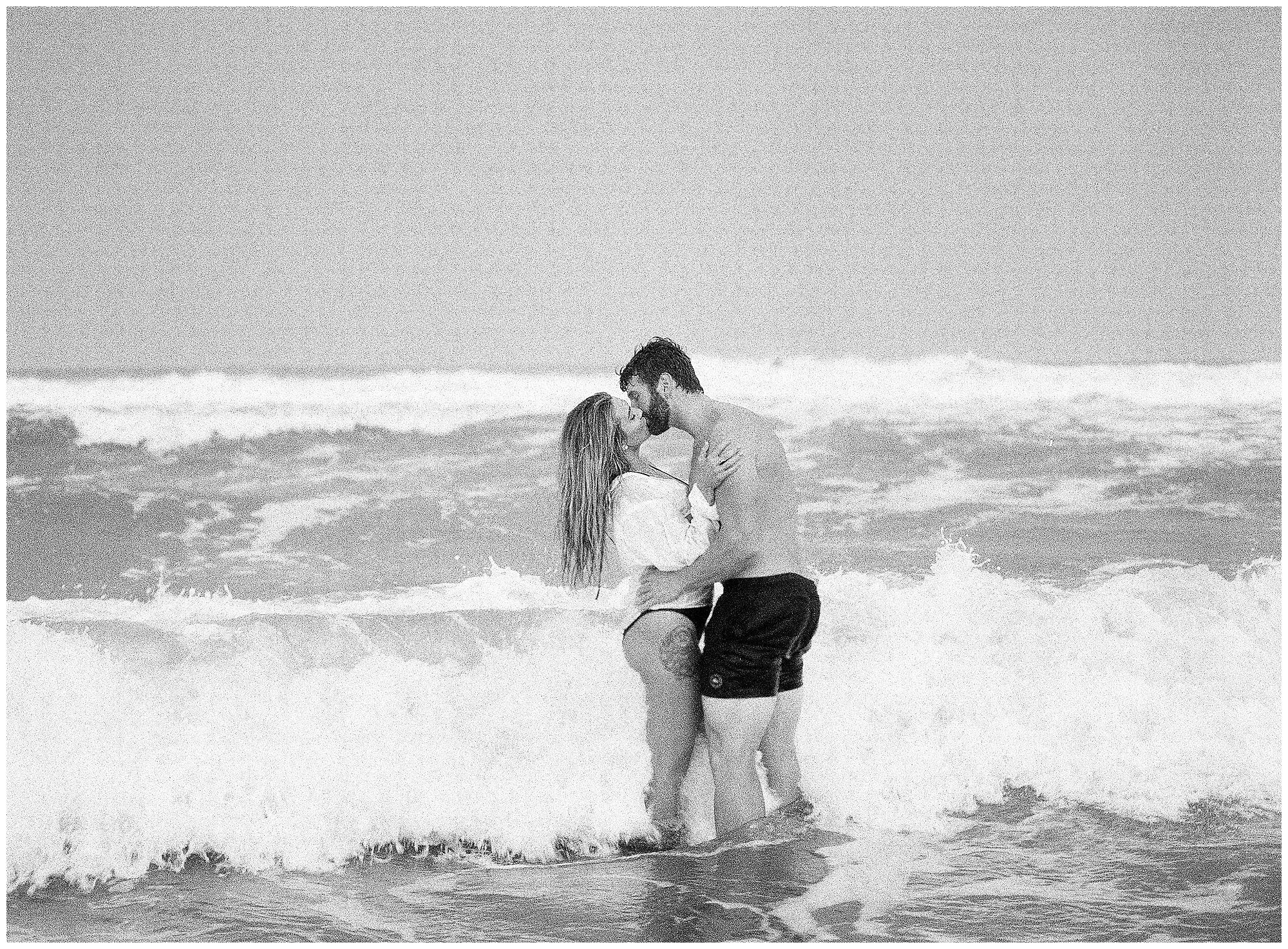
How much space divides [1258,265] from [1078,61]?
1408mm

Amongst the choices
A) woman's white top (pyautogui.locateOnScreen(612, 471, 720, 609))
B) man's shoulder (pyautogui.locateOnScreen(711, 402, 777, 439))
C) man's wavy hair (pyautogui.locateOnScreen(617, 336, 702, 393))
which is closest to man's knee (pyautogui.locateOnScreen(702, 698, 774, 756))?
woman's white top (pyautogui.locateOnScreen(612, 471, 720, 609))

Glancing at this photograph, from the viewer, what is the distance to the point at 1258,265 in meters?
5.40

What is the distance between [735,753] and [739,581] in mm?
436

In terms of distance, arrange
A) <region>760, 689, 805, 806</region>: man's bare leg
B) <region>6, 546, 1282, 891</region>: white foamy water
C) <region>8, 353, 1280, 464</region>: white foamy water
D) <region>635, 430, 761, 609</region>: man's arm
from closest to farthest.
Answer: <region>635, 430, 761, 609</region>: man's arm → <region>760, 689, 805, 806</region>: man's bare leg → <region>6, 546, 1282, 891</region>: white foamy water → <region>8, 353, 1280, 464</region>: white foamy water

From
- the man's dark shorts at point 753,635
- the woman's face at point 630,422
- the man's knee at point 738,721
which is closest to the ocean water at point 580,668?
the man's knee at point 738,721

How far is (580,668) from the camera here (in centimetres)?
394

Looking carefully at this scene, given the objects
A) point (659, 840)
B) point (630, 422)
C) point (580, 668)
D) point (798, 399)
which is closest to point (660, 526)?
point (630, 422)

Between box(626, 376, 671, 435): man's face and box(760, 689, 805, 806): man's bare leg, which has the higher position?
box(626, 376, 671, 435): man's face

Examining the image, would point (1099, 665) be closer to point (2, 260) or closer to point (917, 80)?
point (917, 80)

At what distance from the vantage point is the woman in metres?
2.77

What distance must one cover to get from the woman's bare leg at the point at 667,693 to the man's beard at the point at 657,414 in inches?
18.9

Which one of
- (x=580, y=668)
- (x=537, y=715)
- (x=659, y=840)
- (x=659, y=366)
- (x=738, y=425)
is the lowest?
(x=659, y=840)

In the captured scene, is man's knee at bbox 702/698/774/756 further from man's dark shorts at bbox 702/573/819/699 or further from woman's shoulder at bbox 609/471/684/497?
woman's shoulder at bbox 609/471/684/497

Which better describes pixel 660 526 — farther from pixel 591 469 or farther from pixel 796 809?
pixel 796 809
